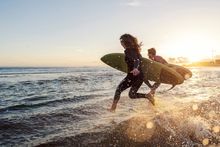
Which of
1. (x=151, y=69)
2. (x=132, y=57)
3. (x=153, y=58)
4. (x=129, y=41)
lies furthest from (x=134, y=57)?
(x=153, y=58)

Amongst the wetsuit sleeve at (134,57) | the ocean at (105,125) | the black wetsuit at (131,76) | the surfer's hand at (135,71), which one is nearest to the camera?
the ocean at (105,125)

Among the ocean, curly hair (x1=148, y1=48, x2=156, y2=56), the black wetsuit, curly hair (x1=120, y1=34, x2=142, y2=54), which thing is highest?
curly hair (x1=120, y1=34, x2=142, y2=54)

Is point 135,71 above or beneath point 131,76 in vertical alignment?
above

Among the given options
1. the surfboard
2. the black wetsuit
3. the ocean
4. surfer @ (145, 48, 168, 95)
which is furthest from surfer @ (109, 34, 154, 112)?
surfer @ (145, 48, 168, 95)

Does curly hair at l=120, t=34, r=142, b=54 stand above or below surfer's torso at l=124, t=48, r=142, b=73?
above

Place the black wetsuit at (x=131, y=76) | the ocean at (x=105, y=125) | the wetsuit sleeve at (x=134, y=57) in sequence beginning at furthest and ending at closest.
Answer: the black wetsuit at (x=131, y=76), the wetsuit sleeve at (x=134, y=57), the ocean at (x=105, y=125)

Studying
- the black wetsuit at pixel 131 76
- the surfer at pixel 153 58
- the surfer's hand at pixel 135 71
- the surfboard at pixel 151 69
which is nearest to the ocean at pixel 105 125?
the surfer at pixel 153 58

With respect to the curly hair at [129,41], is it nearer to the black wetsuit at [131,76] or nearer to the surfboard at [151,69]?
the black wetsuit at [131,76]

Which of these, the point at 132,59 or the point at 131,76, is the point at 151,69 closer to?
the point at 131,76

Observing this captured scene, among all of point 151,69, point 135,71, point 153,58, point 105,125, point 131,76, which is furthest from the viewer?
point 153,58

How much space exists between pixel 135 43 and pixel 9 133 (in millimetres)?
4587

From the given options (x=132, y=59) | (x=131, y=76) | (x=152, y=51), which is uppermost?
(x=152, y=51)

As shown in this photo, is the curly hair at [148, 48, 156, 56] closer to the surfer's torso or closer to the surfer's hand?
the surfer's torso

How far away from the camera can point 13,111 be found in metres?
12.2
